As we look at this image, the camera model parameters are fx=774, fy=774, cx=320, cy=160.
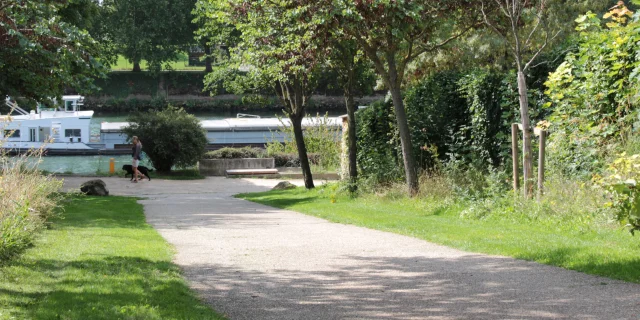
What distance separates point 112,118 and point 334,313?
71.9 metres

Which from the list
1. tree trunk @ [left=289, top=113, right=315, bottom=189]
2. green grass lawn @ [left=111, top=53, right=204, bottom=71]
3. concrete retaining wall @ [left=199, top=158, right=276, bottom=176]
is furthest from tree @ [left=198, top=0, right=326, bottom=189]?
green grass lawn @ [left=111, top=53, right=204, bottom=71]

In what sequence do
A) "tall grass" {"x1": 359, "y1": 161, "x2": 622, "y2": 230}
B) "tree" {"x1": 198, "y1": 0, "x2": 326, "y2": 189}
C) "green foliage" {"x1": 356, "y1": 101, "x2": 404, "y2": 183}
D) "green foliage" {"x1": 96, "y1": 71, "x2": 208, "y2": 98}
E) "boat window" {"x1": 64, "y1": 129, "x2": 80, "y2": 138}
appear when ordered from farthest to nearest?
"green foliage" {"x1": 96, "y1": 71, "x2": 208, "y2": 98} < "boat window" {"x1": 64, "y1": 129, "x2": 80, "y2": 138} < "green foliage" {"x1": 356, "y1": 101, "x2": 404, "y2": 183} < "tree" {"x1": 198, "y1": 0, "x2": 326, "y2": 189} < "tall grass" {"x1": 359, "y1": 161, "x2": 622, "y2": 230}

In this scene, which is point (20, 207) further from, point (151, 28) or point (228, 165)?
point (151, 28)

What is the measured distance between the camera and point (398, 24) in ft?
53.7

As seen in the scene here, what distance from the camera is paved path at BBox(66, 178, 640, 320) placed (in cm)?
691

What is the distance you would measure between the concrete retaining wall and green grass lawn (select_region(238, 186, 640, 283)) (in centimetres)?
1733

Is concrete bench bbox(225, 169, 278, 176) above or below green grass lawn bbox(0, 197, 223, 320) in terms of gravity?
above

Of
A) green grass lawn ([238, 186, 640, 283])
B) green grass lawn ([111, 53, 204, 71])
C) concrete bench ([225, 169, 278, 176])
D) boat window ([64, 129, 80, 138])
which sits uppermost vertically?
green grass lawn ([111, 53, 204, 71])

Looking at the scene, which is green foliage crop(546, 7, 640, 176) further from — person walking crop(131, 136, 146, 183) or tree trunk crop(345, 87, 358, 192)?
person walking crop(131, 136, 146, 183)

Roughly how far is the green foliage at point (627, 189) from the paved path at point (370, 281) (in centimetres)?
91

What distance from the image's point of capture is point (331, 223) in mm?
15273

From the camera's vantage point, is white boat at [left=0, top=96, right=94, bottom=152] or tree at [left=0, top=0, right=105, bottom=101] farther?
white boat at [left=0, top=96, right=94, bottom=152]

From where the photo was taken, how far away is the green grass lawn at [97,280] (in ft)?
22.3

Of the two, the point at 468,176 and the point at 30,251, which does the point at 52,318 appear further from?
the point at 468,176
